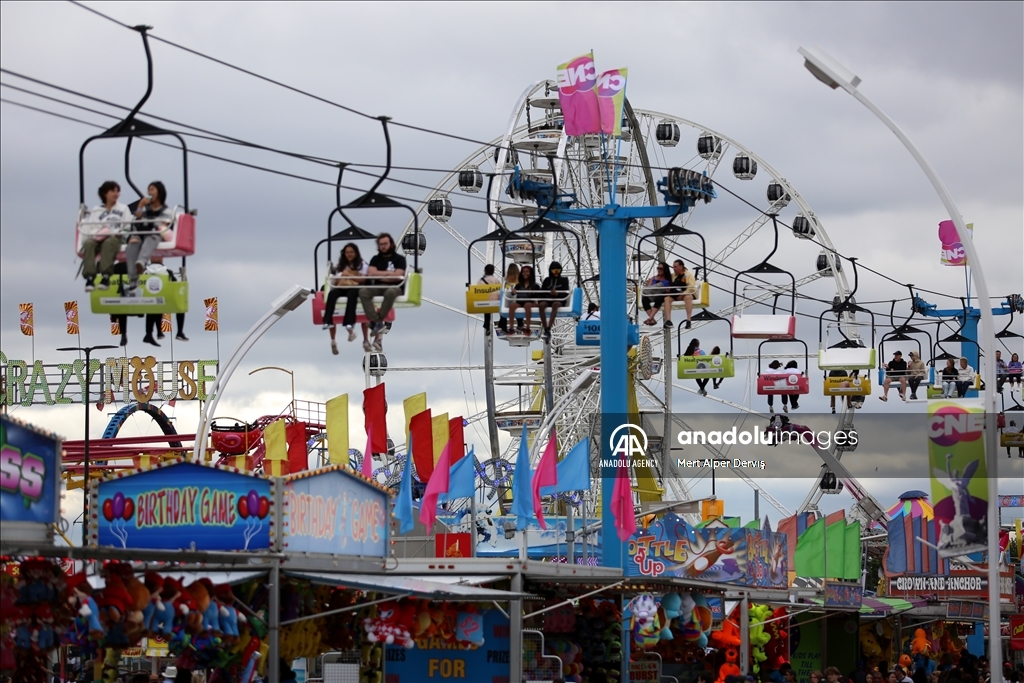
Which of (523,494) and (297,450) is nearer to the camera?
(523,494)

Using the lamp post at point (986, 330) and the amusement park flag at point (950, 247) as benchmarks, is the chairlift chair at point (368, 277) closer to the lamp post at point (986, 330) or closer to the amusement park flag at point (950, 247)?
the lamp post at point (986, 330)

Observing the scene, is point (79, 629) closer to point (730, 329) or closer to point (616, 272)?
point (730, 329)

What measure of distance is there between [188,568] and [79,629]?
3.99 feet

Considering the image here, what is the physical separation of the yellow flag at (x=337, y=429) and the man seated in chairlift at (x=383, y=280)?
417 inches

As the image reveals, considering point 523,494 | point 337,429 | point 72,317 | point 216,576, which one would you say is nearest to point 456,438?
point 337,429

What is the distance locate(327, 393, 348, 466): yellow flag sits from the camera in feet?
91.6

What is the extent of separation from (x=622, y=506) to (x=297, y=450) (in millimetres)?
9721

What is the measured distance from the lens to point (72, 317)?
56594 mm

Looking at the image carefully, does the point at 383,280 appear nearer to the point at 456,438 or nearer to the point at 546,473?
the point at 546,473

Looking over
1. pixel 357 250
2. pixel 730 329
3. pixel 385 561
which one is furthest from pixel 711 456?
pixel 357 250

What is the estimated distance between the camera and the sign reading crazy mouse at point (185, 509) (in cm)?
1742

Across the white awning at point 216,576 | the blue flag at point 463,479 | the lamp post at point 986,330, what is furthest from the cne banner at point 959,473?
the blue flag at point 463,479

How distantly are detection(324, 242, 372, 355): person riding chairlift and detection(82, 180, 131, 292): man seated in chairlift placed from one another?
2838mm

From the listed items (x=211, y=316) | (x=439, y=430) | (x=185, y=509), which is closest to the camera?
(x=185, y=509)
